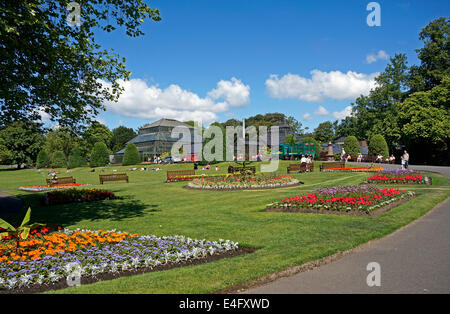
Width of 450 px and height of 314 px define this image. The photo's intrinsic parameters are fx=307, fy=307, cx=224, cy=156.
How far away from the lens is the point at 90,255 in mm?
5445

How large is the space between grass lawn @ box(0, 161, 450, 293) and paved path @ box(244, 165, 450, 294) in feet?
0.94

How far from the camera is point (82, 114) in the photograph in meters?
10.4

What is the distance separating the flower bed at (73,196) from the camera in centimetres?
1368

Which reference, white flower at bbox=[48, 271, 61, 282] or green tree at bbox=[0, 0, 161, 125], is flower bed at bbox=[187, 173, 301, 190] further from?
white flower at bbox=[48, 271, 61, 282]

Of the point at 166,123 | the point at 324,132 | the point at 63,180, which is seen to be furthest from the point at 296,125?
the point at 63,180

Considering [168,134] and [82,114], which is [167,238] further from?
[168,134]

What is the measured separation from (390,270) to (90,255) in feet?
16.1

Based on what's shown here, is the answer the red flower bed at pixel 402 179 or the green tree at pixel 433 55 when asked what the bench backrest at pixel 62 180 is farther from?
the green tree at pixel 433 55

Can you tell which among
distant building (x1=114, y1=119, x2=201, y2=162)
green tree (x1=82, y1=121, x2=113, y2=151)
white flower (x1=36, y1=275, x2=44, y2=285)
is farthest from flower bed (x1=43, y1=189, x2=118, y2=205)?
distant building (x1=114, y1=119, x2=201, y2=162)

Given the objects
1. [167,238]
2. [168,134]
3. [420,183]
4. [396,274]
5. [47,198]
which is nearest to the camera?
[396,274]

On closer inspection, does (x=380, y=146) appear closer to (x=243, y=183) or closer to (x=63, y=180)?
(x=243, y=183)

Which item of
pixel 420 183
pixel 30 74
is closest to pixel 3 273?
pixel 30 74
